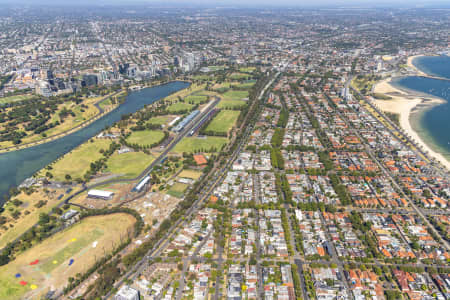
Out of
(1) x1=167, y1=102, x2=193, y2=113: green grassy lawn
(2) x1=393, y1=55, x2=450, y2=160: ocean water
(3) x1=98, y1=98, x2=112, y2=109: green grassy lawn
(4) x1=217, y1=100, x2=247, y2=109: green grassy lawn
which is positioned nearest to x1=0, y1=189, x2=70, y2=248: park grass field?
(1) x1=167, y1=102, x2=193, y2=113: green grassy lawn

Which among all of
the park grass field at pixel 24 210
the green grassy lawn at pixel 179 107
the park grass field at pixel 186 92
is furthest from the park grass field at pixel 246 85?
the park grass field at pixel 24 210

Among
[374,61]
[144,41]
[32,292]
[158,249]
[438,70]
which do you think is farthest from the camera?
[144,41]

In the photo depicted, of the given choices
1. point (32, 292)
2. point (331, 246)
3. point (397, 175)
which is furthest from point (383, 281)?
point (32, 292)

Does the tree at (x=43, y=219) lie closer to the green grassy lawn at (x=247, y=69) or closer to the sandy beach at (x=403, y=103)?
the sandy beach at (x=403, y=103)

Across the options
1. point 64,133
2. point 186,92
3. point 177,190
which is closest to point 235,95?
point 186,92

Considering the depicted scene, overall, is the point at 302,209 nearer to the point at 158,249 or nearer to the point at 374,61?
the point at 158,249
